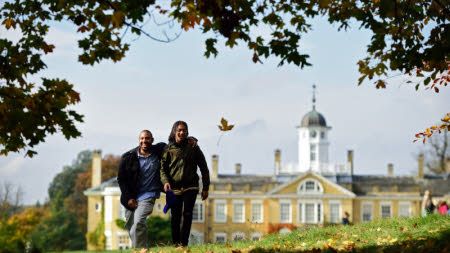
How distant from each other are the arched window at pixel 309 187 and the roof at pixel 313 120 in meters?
10.7

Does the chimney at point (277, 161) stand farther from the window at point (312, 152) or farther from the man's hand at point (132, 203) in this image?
the man's hand at point (132, 203)

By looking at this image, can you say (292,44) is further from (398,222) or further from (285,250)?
(398,222)

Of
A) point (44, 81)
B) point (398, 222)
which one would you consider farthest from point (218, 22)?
point (398, 222)

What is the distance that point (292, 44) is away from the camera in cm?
985

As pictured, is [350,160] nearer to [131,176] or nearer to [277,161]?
[277,161]

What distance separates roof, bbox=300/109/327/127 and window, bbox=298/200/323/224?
1171cm

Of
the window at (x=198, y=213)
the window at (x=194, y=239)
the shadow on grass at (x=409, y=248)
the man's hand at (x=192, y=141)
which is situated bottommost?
the shadow on grass at (x=409, y=248)

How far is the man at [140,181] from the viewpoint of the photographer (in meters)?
11.4

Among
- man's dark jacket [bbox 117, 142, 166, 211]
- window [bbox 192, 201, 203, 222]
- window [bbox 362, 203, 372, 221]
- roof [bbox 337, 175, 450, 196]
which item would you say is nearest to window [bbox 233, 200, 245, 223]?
window [bbox 192, 201, 203, 222]

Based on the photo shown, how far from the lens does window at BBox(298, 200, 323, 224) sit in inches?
2859

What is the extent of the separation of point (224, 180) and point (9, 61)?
6462cm

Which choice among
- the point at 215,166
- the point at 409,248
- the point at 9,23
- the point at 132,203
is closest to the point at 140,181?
the point at 132,203

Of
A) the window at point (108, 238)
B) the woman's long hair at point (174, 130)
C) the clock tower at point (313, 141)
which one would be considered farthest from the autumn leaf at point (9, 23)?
the clock tower at point (313, 141)

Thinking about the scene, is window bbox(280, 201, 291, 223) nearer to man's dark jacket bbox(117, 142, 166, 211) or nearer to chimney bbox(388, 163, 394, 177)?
chimney bbox(388, 163, 394, 177)
